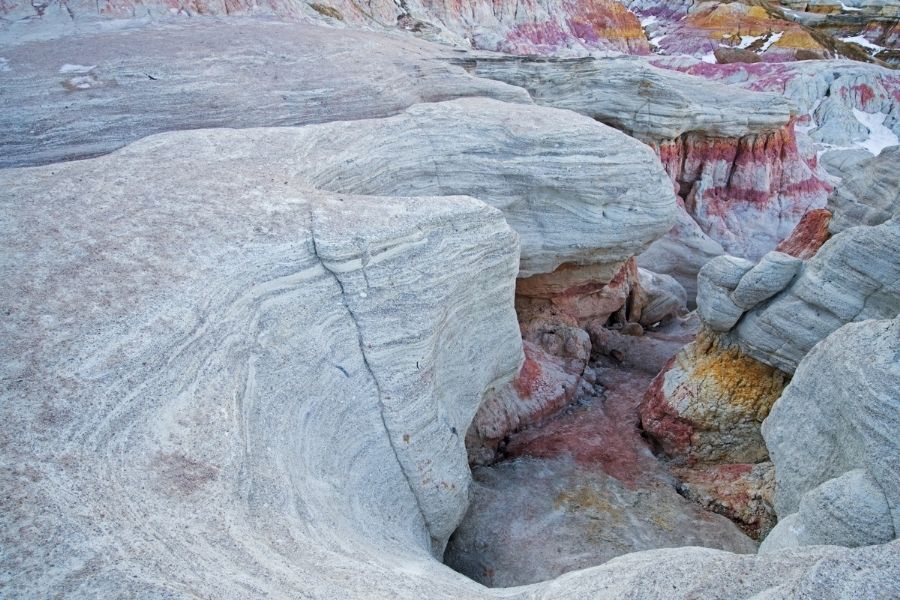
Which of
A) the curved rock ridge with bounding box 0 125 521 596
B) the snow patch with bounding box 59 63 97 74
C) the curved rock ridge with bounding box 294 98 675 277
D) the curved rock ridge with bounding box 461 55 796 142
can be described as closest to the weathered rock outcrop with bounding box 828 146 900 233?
the curved rock ridge with bounding box 294 98 675 277

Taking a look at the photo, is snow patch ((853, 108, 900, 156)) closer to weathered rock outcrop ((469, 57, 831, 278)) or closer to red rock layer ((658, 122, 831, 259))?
weathered rock outcrop ((469, 57, 831, 278))

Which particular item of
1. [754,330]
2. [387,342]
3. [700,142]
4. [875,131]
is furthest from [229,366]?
[875,131]

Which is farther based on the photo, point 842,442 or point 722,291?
point 722,291

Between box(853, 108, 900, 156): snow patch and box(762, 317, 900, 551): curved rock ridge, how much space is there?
86.4 ft

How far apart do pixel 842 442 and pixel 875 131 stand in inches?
1152

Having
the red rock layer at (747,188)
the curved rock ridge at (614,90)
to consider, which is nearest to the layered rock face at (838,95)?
the red rock layer at (747,188)

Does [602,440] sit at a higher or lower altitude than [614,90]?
lower

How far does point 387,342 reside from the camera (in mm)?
4730

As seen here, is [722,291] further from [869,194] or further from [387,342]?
[387,342]

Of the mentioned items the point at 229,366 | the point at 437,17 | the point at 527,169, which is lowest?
the point at 229,366

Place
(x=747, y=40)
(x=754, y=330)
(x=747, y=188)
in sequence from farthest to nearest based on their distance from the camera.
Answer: (x=747, y=40)
(x=747, y=188)
(x=754, y=330)

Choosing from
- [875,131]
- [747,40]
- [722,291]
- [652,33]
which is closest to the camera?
[722,291]

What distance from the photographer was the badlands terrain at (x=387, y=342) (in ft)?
9.32

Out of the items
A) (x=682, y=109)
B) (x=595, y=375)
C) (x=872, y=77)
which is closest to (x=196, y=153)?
(x=595, y=375)
